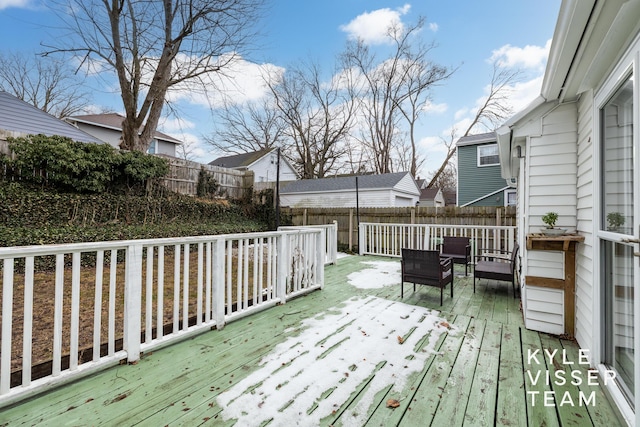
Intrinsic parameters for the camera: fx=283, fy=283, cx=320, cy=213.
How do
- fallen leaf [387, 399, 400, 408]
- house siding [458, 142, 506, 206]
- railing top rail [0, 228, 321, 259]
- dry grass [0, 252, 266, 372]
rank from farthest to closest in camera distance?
house siding [458, 142, 506, 206]
dry grass [0, 252, 266, 372]
fallen leaf [387, 399, 400, 408]
railing top rail [0, 228, 321, 259]

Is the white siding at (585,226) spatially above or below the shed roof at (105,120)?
below

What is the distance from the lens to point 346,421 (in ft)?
5.42

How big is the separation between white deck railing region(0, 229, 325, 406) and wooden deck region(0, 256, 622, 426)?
158 mm

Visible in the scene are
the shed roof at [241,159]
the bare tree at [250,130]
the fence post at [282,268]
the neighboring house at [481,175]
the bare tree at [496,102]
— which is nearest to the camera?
the fence post at [282,268]

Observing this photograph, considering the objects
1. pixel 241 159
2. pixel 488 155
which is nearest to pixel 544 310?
pixel 488 155

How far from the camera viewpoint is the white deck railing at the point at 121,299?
1749 mm

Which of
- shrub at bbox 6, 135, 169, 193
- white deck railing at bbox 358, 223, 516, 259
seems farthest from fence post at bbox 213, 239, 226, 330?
shrub at bbox 6, 135, 169, 193

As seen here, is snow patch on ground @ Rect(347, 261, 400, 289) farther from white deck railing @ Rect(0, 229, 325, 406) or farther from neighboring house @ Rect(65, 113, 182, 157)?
neighboring house @ Rect(65, 113, 182, 157)

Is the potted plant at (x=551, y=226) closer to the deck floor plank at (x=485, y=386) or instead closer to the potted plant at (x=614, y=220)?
the potted plant at (x=614, y=220)

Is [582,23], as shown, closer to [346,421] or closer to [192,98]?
[346,421]

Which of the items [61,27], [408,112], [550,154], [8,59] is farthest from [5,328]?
[408,112]

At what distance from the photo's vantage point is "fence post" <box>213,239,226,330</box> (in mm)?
2866

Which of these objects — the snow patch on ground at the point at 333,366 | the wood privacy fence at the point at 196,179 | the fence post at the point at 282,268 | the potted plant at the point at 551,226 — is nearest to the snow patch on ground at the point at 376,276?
the snow patch on ground at the point at 333,366

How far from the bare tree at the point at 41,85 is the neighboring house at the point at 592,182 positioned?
53.5 feet
